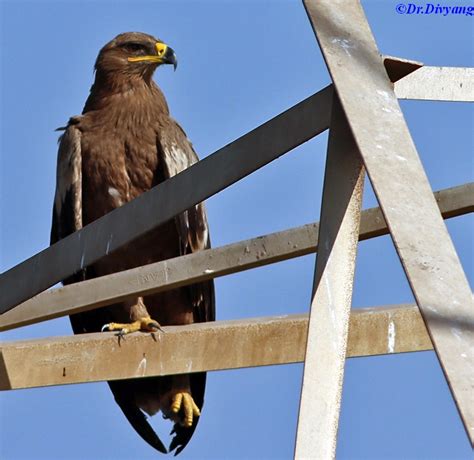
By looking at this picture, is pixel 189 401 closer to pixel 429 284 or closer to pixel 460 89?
pixel 460 89

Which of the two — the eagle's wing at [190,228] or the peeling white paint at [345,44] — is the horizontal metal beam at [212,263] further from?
the eagle's wing at [190,228]

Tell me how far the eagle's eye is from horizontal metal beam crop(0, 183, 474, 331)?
2915 millimetres

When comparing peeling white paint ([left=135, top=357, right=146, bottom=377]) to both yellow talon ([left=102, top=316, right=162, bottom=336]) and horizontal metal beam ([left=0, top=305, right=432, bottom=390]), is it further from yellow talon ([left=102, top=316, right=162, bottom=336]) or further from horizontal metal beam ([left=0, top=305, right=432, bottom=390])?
yellow talon ([left=102, top=316, right=162, bottom=336])

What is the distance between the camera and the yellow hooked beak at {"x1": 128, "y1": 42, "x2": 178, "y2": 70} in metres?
6.95

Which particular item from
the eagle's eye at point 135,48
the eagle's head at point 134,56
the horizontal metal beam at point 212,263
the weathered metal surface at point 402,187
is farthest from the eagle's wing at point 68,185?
the weathered metal surface at point 402,187

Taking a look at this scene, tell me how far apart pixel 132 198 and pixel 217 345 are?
1.88m

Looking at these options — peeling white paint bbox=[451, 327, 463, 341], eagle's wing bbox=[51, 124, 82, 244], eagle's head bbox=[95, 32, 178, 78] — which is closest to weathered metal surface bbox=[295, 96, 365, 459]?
peeling white paint bbox=[451, 327, 463, 341]

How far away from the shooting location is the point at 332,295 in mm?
3297

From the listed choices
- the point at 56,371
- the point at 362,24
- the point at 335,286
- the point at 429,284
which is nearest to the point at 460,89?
the point at 362,24

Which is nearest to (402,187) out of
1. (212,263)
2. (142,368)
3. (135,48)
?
(212,263)

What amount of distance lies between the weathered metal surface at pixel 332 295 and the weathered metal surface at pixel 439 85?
0.39m

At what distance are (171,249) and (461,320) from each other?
12.9ft

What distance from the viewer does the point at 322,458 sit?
3.08 meters

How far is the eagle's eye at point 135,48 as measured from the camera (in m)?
7.05
